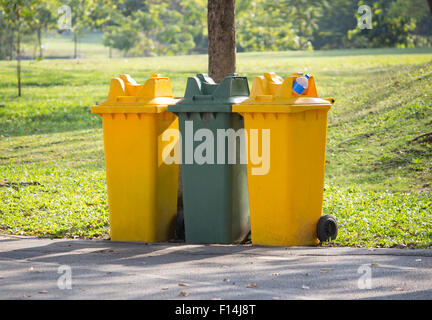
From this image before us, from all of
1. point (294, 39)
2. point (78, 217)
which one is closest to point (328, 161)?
point (78, 217)

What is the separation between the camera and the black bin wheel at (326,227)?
614cm

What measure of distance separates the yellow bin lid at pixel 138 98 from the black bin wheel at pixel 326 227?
1734 mm

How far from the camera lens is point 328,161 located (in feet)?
36.8

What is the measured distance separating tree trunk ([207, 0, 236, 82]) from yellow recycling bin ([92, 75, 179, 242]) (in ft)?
3.34

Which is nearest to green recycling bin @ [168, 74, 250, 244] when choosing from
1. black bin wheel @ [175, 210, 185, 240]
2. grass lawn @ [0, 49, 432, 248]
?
black bin wheel @ [175, 210, 185, 240]

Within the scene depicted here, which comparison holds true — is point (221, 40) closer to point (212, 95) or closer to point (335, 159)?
point (212, 95)

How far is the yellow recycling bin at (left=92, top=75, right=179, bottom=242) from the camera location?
6.38 metres

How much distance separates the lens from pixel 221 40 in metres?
7.48

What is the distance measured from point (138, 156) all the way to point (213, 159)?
0.71 metres

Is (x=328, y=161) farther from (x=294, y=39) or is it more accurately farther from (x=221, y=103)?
(x=294, y=39)
